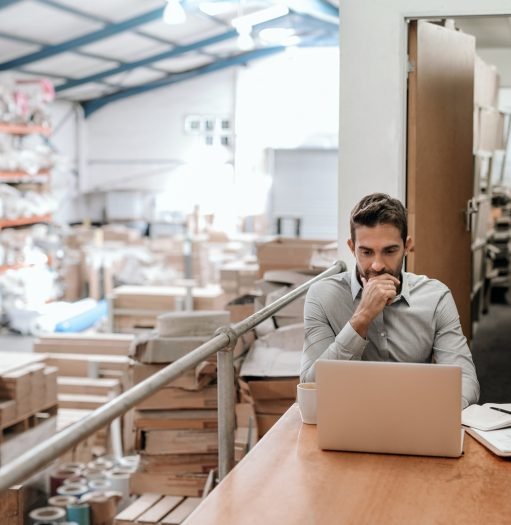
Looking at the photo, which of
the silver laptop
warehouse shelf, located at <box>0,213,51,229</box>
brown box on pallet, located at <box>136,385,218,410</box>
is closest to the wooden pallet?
brown box on pallet, located at <box>136,385,218,410</box>

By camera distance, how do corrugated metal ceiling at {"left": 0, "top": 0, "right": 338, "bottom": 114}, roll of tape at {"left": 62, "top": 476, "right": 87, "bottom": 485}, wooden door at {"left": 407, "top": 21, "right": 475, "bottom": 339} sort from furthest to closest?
corrugated metal ceiling at {"left": 0, "top": 0, "right": 338, "bottom": 114}, roll of tape at {"left": 62, "top": 476, "right": 87, "bottom": 485}, wooden door at {"left": 407, "top": 21, "right": 475, "bottom": 339}

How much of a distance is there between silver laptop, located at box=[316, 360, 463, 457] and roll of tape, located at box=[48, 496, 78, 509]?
134 inches

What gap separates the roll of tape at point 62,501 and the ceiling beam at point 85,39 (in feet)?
30.7

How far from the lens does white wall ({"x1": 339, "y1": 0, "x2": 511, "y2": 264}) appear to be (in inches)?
150

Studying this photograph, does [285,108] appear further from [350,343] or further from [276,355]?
[350,343]

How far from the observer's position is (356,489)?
1.68m

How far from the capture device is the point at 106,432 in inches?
237

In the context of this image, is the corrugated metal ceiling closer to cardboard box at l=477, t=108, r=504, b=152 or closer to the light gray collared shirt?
cardboard box at l=477, t=108, r=504, b=152

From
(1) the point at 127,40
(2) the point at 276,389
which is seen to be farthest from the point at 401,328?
(1) the point at 127,40

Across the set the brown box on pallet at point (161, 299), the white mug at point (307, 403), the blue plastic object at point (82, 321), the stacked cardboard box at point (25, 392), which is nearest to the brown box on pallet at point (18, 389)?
the stacked cardboard box at point (25, 392)

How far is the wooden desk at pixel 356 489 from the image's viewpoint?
1.56m

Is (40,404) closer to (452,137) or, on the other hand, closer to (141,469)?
(141,469)

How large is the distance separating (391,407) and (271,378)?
1953 mm

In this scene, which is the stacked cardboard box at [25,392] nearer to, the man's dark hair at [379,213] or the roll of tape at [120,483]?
Answer: the roll of tape at [120,483]
